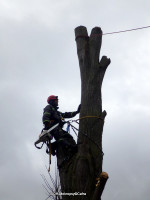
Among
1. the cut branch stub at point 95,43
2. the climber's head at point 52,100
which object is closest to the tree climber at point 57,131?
the climber's head at point 52,100

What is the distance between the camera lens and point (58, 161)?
3.83 metres

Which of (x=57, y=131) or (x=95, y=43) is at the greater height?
(x=95, y=43)

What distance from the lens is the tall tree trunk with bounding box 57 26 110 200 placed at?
332 centimetres

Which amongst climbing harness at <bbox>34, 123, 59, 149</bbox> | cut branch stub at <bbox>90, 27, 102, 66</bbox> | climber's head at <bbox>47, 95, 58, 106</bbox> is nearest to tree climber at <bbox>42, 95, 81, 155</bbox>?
climbing harness at <bbox>34, 123, 59, 149</bbox>

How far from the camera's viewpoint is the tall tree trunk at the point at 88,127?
3322 mm

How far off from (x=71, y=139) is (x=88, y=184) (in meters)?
1.13

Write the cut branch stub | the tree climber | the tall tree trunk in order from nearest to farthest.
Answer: the tall tree trunk → the tree climber → the cut branch stub

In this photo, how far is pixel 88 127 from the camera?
3.81 metres

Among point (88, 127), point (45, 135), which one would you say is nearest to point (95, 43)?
point (88, 127)

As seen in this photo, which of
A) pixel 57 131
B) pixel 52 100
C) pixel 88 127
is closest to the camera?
pixel 88 127

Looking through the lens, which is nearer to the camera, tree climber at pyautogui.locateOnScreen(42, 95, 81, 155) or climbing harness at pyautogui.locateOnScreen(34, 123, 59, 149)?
tree climber at pyautogui.locateOnScreen(42, 95, 81, 155)

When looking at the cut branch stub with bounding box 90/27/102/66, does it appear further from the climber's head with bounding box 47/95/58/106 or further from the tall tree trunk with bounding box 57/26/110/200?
the climber's head with bounding box 47/95/58/106

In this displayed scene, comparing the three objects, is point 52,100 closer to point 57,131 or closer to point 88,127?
point 57,131

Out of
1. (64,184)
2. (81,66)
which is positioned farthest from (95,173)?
(81,66)
